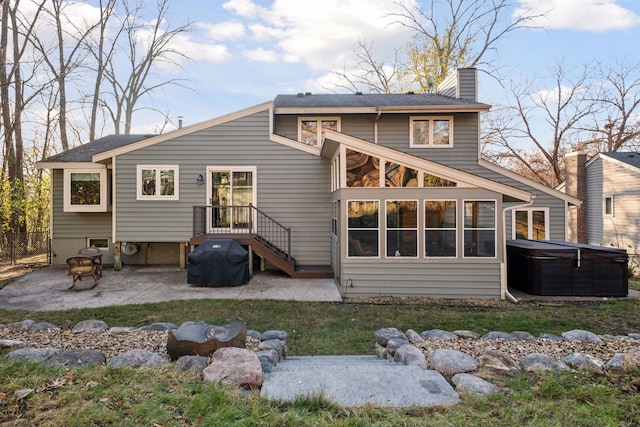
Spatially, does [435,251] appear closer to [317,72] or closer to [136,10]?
[317,72]

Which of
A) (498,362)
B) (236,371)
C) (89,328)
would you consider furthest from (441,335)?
(89,328)

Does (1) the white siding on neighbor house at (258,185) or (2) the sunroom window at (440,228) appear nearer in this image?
(2) the sunroom window at (440,228)

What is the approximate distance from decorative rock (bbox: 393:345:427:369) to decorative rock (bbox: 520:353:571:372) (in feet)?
2.88

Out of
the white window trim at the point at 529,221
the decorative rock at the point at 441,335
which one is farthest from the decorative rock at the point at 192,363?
the white window trim at the point at 529,221

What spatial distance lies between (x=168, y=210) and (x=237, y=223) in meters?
2.04

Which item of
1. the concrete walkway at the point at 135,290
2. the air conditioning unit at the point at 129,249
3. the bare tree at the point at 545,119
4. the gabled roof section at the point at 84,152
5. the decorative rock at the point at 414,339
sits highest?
the bare tree at the point at 545,119

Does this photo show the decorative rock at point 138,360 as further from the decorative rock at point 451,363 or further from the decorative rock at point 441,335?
the decorative rock at point 441,335

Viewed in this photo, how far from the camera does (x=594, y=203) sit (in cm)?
1636

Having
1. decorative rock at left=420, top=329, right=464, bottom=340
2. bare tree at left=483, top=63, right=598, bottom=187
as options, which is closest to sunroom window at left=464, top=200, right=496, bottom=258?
decorative rock at left=420, top=329, right=464, bottom=340

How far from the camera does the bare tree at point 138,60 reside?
62.8ft

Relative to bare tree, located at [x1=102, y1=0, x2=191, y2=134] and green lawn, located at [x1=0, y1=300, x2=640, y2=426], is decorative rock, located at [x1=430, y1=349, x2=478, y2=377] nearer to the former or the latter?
green lawn, located at [x1=0, y1=300, x2=640, y2=426]

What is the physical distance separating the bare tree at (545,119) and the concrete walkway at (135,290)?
709 inches

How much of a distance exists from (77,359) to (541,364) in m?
4.17

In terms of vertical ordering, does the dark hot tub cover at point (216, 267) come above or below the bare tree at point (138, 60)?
below
